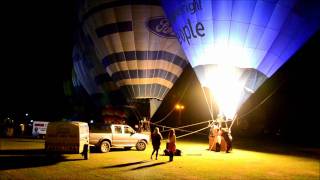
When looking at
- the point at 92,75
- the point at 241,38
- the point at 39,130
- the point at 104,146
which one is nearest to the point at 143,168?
the point at 104,146

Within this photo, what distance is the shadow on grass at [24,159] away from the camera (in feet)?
41.6

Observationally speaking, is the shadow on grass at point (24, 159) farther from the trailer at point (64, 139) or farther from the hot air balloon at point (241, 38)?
the hot air balloon at point (241, 38)

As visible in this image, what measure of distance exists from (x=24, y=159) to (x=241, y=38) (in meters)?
10.8

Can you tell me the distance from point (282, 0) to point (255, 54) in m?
2.71

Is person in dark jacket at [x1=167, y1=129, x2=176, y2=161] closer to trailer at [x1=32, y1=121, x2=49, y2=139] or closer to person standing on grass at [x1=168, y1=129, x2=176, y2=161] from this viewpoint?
person standing on grass at [x1=168, y1=129, x2=176, y2=161]

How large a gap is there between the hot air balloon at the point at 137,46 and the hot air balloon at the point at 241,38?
635 cm

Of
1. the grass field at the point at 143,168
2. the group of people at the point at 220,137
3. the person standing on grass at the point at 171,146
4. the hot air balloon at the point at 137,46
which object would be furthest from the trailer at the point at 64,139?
the hot air balloon at the point at 137,46

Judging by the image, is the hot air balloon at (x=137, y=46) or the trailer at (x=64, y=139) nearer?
the trailer at (x=64, y=139)

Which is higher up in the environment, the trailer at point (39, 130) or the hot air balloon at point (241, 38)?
the hot air balloon at point (241, 38)

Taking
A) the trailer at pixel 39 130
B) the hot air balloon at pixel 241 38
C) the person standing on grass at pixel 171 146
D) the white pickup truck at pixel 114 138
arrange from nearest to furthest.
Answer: the person standing on grass at pixel 171 146 < the hot air balloon at pixel 241 38 < the white pickup truck at pixel 114 138 < the trailer at pixel 39 130

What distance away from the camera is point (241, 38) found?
56.7 ft

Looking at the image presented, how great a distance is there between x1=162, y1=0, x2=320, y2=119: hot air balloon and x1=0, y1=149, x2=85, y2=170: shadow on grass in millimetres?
8294

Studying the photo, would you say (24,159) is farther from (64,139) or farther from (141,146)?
(141,146)

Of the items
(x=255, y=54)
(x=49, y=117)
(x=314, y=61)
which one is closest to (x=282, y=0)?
(x=255, y=54)
